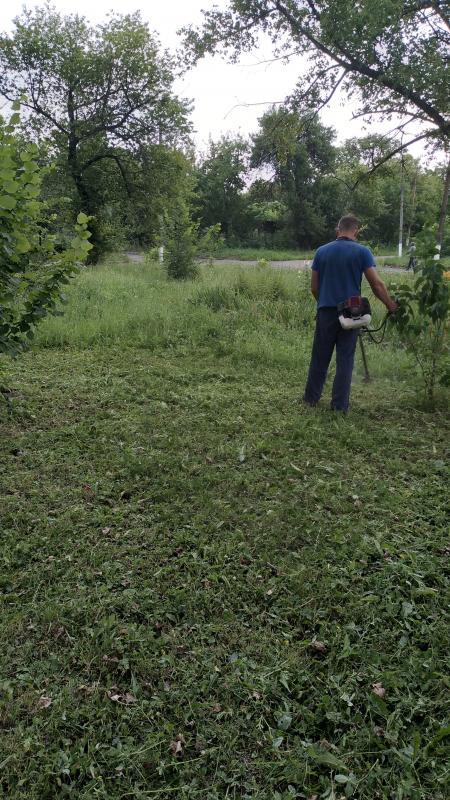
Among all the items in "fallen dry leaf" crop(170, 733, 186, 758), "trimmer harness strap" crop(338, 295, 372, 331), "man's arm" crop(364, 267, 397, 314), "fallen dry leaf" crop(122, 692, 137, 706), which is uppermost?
"man's arm" crop(364, 267, 397, 314)

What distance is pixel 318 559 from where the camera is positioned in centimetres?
325

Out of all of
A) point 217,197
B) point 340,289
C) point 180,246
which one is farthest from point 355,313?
point 217,197

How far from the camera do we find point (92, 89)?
21078 millimetres

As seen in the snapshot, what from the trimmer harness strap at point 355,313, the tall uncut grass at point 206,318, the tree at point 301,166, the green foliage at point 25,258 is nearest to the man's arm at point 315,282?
the trimmer harness strap at point 355,313

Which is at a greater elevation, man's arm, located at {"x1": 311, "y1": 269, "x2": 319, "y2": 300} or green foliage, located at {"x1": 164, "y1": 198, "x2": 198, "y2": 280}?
green foliage, located at {"x1": 164, "y1": 198, "x2": 198, "y2": 280}

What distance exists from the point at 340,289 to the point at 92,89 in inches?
797

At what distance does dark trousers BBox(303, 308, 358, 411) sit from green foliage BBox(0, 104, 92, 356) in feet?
8.09

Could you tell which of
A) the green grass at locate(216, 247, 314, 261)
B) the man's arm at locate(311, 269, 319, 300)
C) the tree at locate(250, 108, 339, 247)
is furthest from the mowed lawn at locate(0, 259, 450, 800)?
the green grass at locate(216, 247, 314, 261)

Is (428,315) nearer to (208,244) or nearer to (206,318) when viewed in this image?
(206,318)

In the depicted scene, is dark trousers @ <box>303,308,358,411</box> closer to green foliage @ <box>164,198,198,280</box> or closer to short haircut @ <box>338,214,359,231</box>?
short haircut @ <box>338,214,359,231</box>

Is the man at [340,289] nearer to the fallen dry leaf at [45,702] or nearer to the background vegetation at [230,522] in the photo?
the background vegetation at [230,522]

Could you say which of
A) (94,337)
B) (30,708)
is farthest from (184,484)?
(94,337)

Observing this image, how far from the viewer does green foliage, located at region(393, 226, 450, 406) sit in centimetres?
512

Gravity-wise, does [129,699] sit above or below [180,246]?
below
